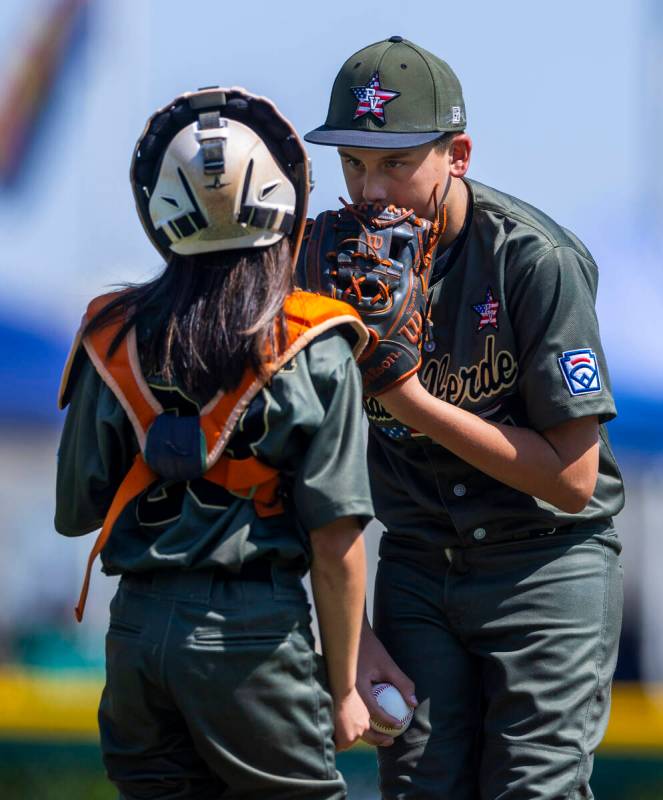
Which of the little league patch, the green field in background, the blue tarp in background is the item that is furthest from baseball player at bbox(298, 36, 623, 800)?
the blue tarp in background

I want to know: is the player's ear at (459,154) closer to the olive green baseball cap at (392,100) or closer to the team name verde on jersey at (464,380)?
the olive green baseball cap at (392,100)

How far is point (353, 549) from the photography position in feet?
8.95

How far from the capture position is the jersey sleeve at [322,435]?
104 inches

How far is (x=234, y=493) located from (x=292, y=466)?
134 mm

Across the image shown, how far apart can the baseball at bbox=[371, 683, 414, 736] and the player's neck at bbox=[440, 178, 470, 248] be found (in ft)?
3.63

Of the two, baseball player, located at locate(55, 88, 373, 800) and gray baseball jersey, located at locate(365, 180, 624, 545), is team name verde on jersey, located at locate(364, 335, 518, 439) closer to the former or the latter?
gray baseball jersey, located at locate(365, 180, 624, 545)

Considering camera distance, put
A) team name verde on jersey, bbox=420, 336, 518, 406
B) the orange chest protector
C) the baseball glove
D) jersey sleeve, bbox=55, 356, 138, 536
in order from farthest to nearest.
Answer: team name verde on jersey, bbox=420, 336, 518, 406
the baseball glove
jersey sleeve, bbox=55, 356, 138, 536
the orange chest protector

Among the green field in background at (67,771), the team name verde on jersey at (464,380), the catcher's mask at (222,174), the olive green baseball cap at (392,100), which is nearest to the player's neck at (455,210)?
the olive green baseball cap at (392,100)

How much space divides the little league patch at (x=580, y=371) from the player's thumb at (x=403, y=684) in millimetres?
817

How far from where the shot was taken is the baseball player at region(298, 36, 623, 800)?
321 centimetres

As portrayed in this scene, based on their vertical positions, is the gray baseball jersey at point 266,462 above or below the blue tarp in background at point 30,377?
above

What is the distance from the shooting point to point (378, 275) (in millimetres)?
3064

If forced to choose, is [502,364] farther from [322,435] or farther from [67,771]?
[67,771]

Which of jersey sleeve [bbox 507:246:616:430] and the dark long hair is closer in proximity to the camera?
the dark long hair
